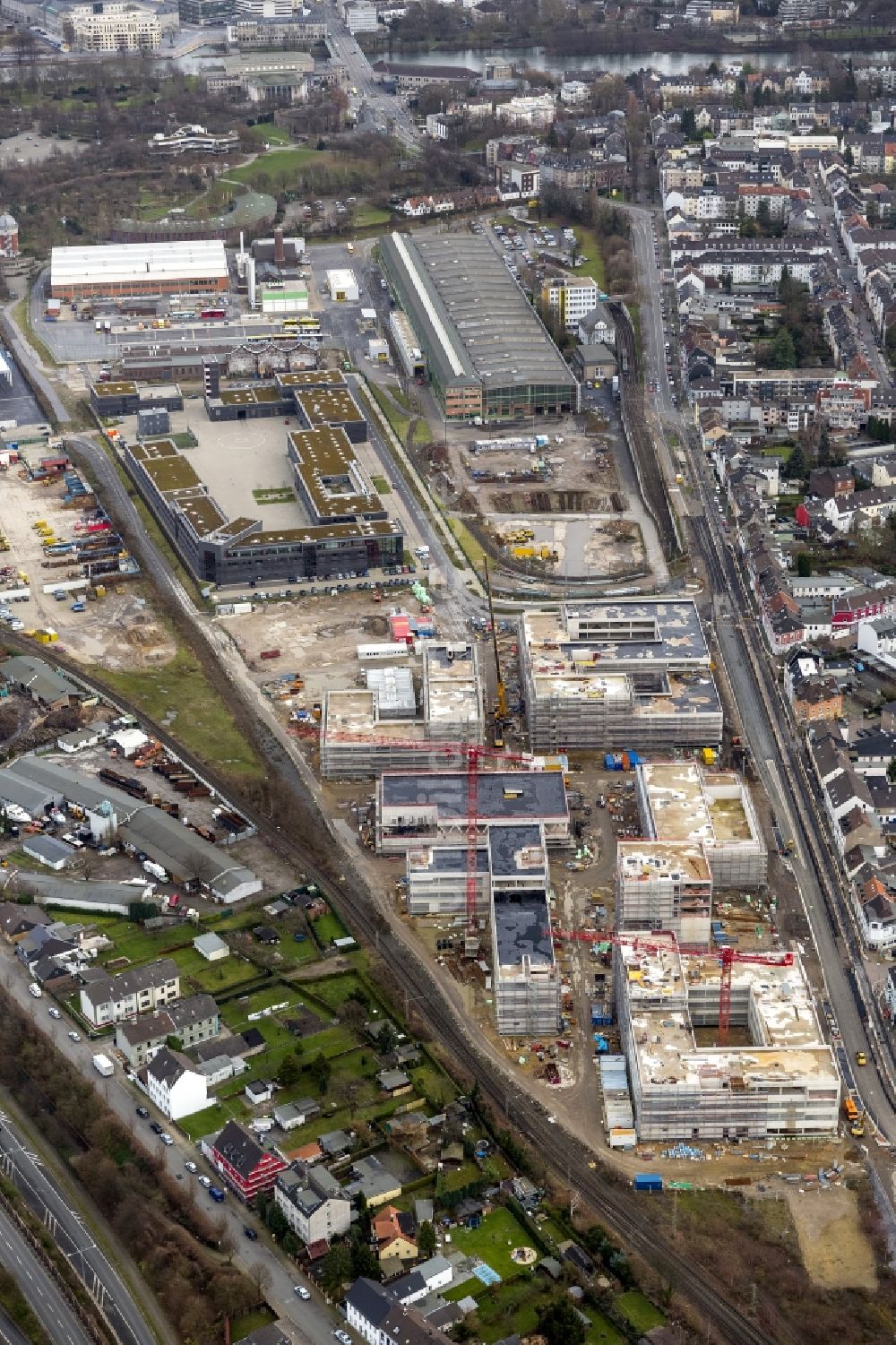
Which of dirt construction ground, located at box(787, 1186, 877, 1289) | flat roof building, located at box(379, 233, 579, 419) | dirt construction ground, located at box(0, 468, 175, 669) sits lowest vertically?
dirt construction ground, located at box(787, 1186, 877, 1289)

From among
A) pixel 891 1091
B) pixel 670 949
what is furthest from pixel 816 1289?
pixel 670 949

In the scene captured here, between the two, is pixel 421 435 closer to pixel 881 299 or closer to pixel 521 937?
pixel 881 299

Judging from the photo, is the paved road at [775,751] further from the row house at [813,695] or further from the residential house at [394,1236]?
the residential house at [394,1236]

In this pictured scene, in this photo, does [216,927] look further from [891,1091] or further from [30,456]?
[30,456]

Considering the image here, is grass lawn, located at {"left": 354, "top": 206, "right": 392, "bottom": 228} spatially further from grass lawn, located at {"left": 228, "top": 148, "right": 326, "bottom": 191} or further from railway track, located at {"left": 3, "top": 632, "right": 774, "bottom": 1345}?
railway track, located at {"left": 3, "top": 632, "right": 774, "bottom": 1345}

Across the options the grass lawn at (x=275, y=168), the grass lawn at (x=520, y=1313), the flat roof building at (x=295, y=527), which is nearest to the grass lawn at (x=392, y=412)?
the flat roof building at (x=295, y=527)

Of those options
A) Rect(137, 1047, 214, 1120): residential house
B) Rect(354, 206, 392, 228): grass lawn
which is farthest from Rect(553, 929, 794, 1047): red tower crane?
Rect(354, 206, 392, 228): grass lawn
